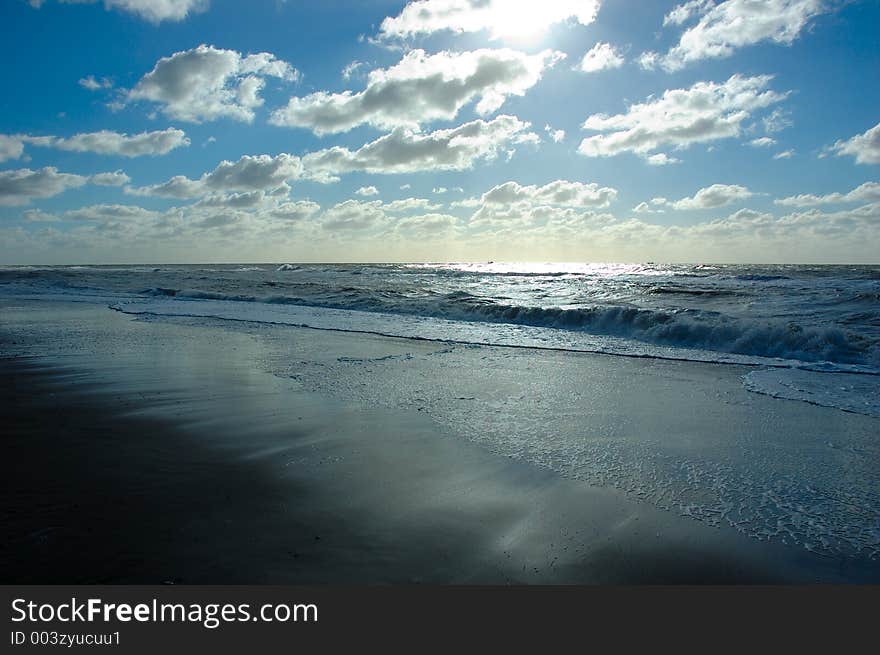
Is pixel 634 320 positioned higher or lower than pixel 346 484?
higher

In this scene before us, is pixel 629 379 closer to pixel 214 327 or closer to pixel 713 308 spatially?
pixel 214 327

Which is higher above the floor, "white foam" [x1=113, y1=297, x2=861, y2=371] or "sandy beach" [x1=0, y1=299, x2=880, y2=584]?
"white foam" [x1=113, y1=297, x2=861, y2=371]

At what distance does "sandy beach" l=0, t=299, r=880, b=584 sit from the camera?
3.15m

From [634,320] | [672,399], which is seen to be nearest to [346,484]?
[672,399]

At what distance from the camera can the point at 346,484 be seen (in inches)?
172

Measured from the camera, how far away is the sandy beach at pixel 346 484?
3146mm

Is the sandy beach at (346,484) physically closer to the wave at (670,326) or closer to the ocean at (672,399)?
the ocean at (672,399)

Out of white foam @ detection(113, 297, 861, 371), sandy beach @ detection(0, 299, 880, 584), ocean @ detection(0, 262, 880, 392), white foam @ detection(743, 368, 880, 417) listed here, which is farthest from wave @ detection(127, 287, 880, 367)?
sandy beach @ detection(0, 299, 880, 584)

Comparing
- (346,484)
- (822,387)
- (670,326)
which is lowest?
(346,484)

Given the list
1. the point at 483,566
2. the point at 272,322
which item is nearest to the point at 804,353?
the point at 483,566

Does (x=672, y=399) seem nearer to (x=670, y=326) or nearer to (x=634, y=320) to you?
(x=670, y=326)

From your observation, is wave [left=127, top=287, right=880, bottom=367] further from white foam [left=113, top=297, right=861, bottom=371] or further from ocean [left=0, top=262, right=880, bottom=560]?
white foam [left=113, top=297, right=861, bottom=371]

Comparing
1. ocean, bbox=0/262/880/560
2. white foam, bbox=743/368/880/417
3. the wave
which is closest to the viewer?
ocean, bbox=0/262/880/560

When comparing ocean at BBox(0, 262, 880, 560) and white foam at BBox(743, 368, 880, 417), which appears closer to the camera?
ocean at BBox(0, 262, 880, 560)
